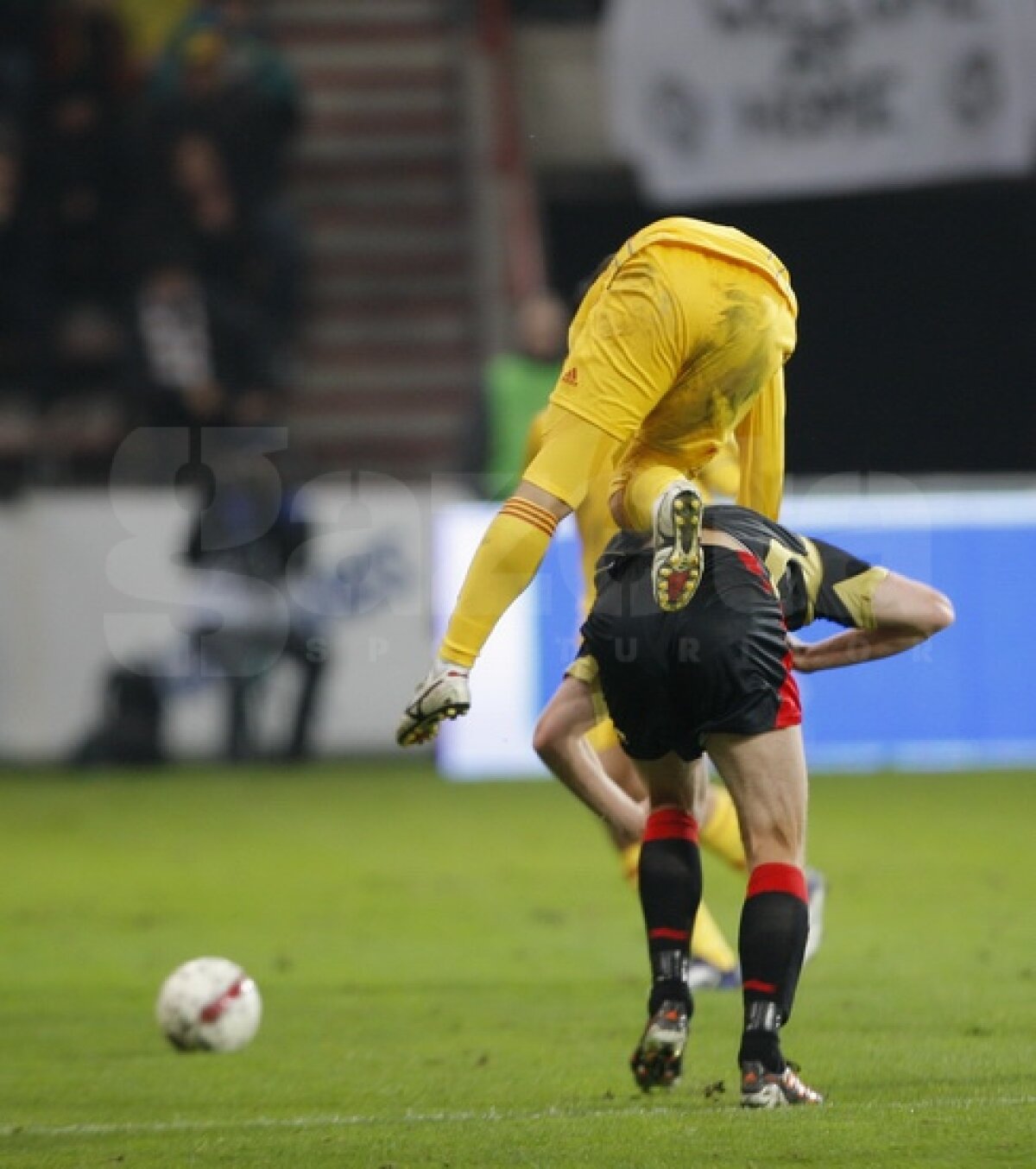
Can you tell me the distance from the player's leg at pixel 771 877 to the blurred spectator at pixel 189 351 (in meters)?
10.1

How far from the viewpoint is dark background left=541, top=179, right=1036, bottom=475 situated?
17.9 metres

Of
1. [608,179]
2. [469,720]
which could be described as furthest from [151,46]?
[469,720]

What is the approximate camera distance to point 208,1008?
5988 millimetres

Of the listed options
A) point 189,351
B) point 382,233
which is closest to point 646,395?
point 189,351

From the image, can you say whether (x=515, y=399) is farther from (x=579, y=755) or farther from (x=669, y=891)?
(x=669, y=891)

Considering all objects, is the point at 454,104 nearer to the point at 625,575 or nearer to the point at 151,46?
the point at 151,46

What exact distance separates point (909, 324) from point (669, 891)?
13.7 metres

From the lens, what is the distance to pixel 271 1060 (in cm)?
586

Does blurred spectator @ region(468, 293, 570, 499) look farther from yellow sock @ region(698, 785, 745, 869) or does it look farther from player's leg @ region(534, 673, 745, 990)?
player's leg @ region(534, 673, 745, 990)

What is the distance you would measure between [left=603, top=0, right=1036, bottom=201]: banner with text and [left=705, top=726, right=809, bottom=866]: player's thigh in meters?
10.1

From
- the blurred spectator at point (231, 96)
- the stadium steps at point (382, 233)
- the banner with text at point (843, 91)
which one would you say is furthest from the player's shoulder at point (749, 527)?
the stadium steps at point (382, 233)

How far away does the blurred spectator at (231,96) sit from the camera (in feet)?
50.8

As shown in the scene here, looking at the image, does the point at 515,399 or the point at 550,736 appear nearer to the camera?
the point at 550,736

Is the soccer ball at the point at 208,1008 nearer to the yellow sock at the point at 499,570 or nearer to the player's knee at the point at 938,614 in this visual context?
the yellow sock at the point at 499,570
